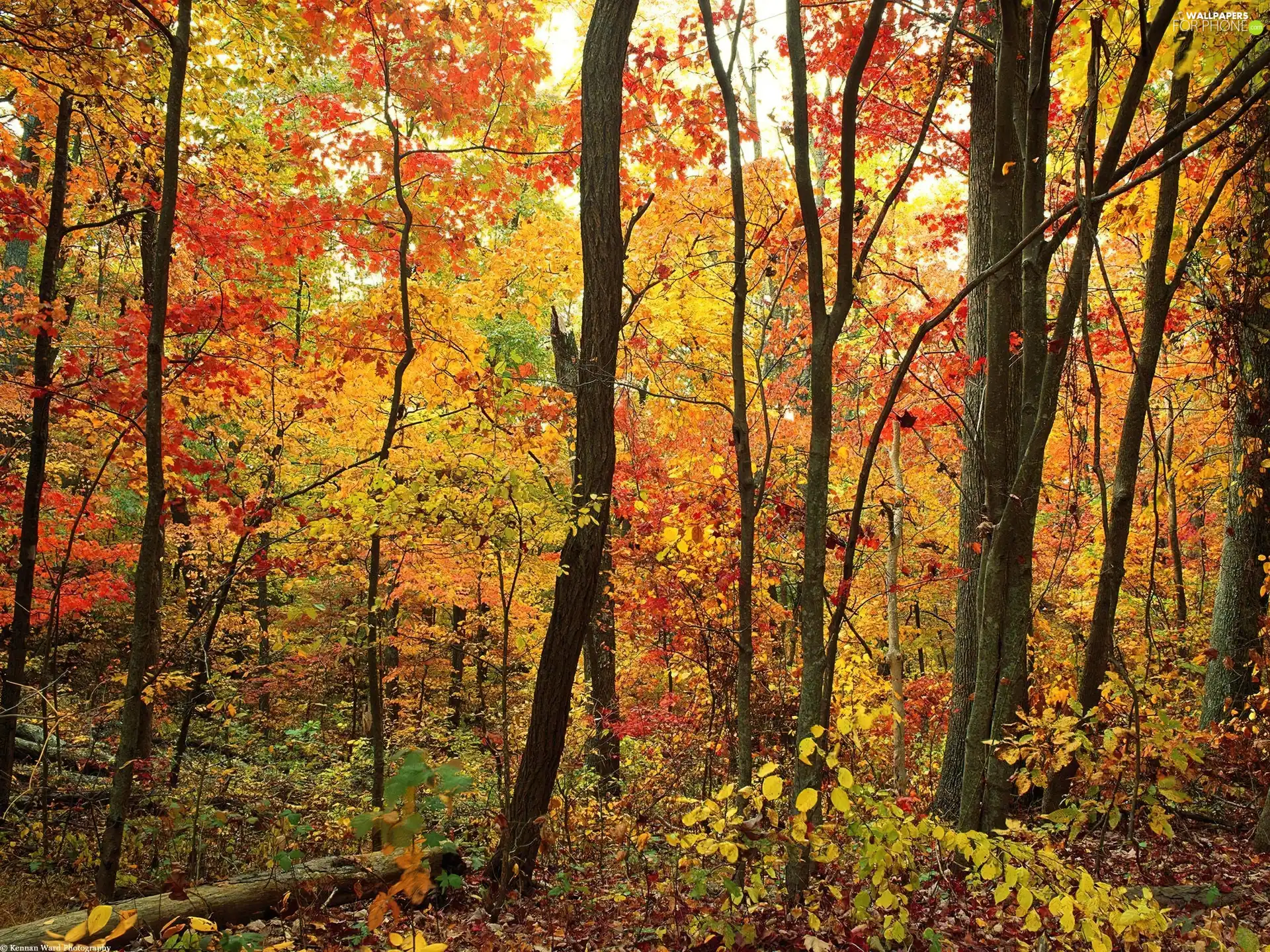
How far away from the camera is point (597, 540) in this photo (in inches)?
205

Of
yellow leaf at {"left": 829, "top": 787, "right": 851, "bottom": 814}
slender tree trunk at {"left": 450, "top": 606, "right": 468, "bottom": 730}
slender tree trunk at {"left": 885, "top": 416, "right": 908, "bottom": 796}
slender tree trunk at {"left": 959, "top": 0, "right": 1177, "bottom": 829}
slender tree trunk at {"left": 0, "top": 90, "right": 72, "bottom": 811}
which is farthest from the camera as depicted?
slender tree trunk at {"left": 450, "top": 606, "right": 468, "bottom": 730}

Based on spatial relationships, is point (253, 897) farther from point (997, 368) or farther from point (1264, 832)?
point (1264, 832)

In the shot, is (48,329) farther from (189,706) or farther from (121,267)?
(189,706)

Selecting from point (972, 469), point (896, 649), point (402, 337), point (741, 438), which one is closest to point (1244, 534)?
point (972, 469)

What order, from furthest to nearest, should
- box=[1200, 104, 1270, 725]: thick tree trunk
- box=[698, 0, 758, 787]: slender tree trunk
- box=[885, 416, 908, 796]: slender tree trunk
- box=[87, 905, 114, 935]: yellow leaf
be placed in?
box=[885, 416, 908, 796]: slender tree trunk
box=[1200, 104, 1270, 725]: thick tree trunk
box=[698, 0, 758, 787]: slender tree trunk
box=[87, 905, 114, 935]: yellow leaf

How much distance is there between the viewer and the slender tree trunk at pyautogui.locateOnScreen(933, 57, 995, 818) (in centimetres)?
625

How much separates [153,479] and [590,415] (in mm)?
2646

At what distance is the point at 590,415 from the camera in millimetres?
5277

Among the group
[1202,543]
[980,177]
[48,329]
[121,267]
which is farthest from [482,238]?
[1202,543]

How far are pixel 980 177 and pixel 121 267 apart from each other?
9.43 meters

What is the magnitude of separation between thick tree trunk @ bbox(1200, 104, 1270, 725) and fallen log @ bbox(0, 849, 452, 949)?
6.46m

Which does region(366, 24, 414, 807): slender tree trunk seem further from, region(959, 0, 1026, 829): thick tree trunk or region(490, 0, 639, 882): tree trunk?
region(959, 0, 1026, 829): thick tree trunk

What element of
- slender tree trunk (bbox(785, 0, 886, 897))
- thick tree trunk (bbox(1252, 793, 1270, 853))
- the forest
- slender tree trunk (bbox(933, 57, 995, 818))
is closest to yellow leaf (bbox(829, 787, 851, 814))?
the forest

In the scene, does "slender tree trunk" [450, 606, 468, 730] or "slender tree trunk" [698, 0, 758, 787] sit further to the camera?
"slender tree trunk" [450, 606, 468, 730]
